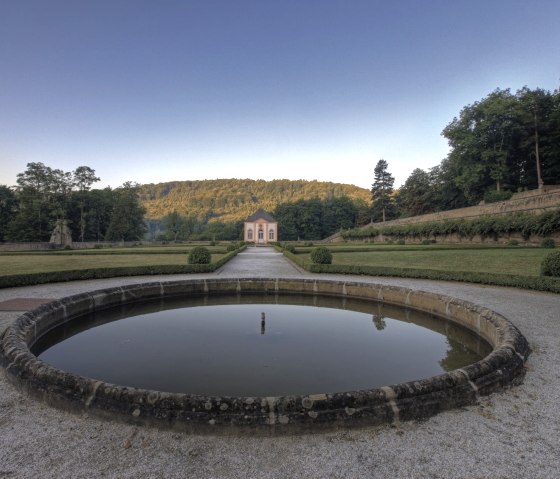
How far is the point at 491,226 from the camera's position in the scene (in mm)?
25797

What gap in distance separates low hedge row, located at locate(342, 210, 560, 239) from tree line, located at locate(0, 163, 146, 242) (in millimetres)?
42767

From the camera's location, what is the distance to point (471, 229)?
28.2m

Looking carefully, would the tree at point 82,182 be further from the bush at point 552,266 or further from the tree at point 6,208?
the bush at point 552,266

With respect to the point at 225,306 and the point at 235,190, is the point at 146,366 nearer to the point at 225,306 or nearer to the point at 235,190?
the point at 225,306

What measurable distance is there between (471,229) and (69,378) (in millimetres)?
31154

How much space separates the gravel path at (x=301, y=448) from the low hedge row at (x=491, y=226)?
2252cm

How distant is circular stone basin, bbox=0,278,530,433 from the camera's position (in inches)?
112

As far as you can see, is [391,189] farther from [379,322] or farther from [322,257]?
[379,322]

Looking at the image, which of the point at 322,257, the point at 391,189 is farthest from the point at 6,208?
the point at 391,189

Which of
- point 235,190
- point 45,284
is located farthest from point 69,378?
point 235,190

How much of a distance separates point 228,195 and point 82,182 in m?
93.0

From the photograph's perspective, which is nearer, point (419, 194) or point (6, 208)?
point (6, 208)

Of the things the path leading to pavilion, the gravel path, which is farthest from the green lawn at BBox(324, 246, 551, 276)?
the gravel path

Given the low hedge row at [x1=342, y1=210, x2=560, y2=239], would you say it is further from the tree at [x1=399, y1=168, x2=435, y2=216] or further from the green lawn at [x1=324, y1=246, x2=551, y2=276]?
the tree at [x1=399, y1=168, x2=435, y2=216]
